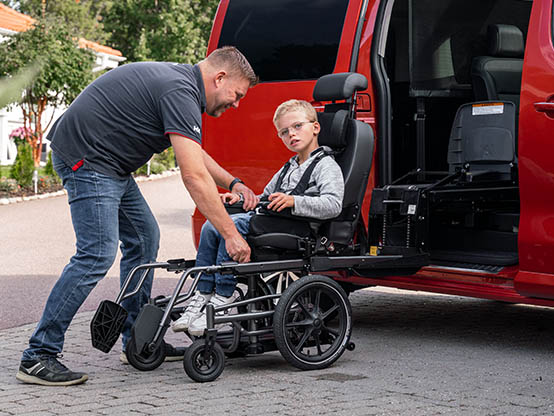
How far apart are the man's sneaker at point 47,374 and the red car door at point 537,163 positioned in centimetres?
253

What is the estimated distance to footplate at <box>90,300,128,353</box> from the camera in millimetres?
5129

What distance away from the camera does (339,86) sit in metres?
5.89

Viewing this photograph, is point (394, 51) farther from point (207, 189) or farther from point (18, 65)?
point (18, 65)

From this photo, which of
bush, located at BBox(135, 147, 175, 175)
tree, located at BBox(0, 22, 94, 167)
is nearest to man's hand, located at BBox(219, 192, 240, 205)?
tree, located at BBox(0, 22, 94, 167)

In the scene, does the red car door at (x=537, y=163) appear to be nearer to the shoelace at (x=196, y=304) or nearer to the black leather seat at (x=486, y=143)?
the black leather seat at (x=486, y=143)

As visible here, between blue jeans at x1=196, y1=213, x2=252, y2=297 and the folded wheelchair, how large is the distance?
0.08 metres

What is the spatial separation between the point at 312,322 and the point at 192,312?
66 centimetres

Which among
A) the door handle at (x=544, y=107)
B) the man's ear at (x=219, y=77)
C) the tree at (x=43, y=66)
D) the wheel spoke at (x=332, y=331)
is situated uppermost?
the tree at (x=43, y=66)

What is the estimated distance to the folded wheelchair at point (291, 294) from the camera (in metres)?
5.11

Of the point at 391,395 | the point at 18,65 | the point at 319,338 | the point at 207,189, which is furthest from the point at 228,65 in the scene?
the point at 18,65

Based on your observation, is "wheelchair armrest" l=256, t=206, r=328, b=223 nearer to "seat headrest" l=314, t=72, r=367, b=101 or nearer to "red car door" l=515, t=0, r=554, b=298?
"seat headrest" l=314, t=72, r=367, b=101

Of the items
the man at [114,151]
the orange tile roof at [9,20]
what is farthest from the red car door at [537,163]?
the orange tile roof at [9,20]

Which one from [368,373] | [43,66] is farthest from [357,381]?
[43,66]

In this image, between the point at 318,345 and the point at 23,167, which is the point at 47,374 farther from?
the point at 23,167
